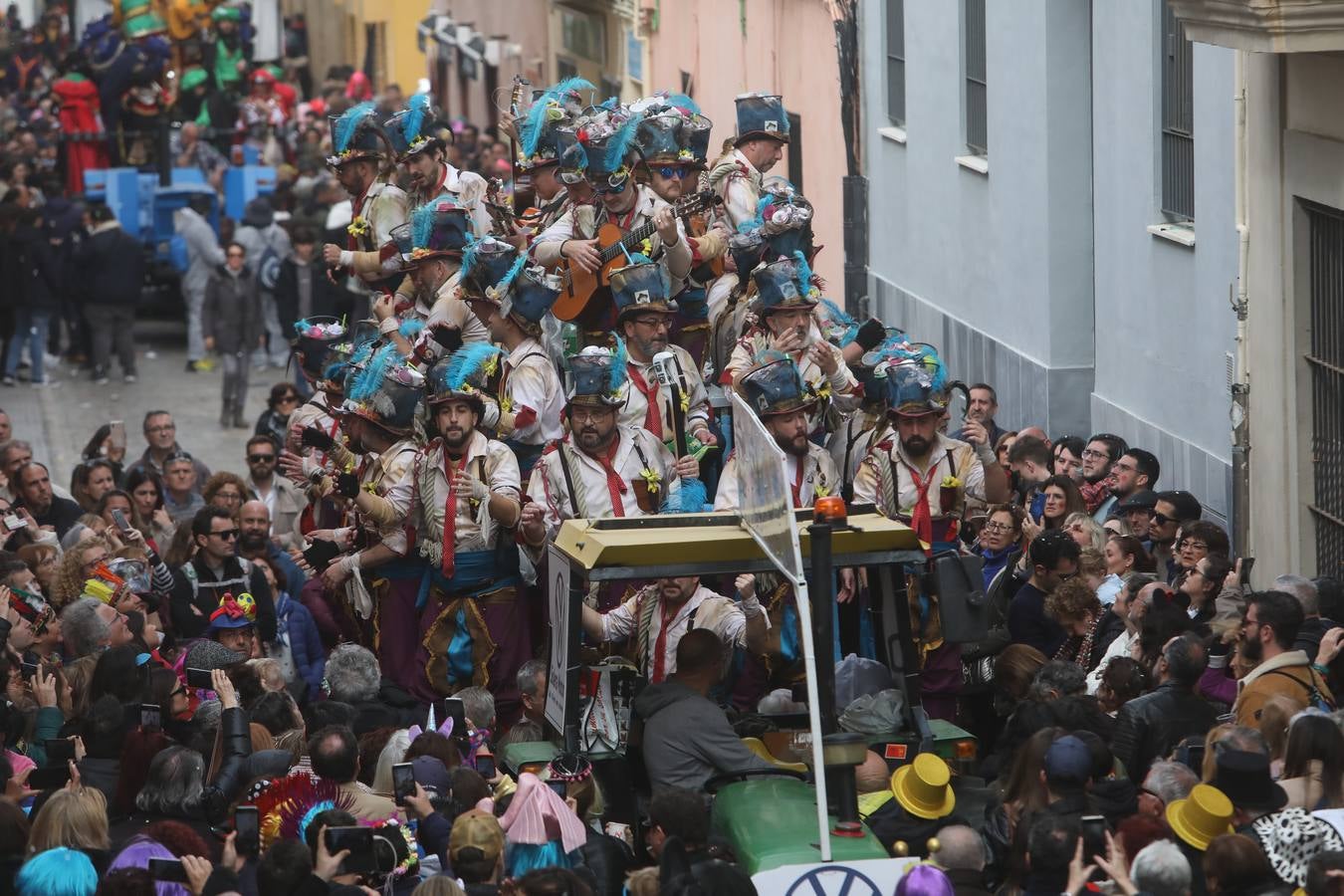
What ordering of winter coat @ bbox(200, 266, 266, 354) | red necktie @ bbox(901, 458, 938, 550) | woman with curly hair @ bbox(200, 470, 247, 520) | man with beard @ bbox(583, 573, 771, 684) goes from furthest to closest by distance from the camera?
winter coat @ bbox(200, 266, 266, 354) → woman with curly hair @ bbox(200, 470, 247, 520) → red necktie @ bbox(901, 458, 938, 550) → man with beard @ bbox(583, 573, 771, 684)

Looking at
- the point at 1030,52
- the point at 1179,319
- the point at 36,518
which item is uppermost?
the point at 1030,52

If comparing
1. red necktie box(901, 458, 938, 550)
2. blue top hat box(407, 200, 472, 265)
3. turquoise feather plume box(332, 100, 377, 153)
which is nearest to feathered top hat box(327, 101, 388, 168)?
turquoise feather plume box(332, 100, 377, 153)

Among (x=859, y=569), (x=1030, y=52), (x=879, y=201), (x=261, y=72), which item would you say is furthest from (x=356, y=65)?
(x=859, y=569)

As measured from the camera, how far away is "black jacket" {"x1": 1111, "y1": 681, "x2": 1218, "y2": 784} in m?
9.16

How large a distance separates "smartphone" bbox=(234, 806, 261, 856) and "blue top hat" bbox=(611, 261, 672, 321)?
4530mm

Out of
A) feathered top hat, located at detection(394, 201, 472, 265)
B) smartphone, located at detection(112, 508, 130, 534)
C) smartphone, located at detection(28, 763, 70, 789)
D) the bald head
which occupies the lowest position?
smartphone, located at detection(28, 763, 70, 789)

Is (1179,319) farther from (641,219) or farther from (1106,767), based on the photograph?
(1106,767)

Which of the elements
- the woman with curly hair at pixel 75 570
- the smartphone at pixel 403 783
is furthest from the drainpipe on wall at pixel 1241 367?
the smartphone at pixel 403 783

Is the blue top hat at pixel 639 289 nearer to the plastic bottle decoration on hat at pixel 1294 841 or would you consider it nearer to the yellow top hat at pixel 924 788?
the yellow top hat at pixel 924 788

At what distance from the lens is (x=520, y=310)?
488 inches

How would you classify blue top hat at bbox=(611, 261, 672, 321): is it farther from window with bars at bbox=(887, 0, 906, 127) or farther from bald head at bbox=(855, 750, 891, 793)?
window with bars at bbox=(887, 0, 906, 127)

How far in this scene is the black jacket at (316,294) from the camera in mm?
24922

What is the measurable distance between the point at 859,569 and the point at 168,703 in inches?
121

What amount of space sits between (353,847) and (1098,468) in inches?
265
